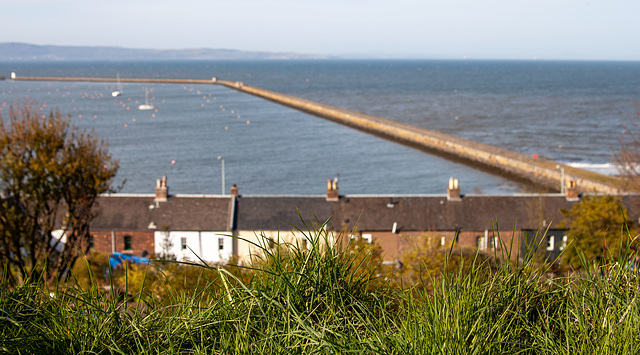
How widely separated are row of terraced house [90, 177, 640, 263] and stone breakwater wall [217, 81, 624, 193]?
437 centimetres

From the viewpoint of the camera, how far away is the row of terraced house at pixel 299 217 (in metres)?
32.4

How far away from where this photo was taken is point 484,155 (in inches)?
2594

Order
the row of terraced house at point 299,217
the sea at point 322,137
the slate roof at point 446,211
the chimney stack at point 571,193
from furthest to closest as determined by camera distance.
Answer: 1. the sea at point 322,137
2. the chimney stack at point 571,193
3. the slate roof at point 446,211
4. the row of terraced house at point 299,217

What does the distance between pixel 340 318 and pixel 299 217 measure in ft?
87.2

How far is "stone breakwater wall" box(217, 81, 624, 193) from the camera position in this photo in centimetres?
5112

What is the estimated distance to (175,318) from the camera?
527cm

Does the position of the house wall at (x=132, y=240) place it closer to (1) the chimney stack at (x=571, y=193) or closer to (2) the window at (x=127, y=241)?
(2) the window at (x=127, y=241)

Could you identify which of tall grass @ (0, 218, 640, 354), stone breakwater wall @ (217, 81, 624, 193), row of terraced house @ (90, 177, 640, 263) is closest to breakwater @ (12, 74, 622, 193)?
stone breakwater wall @ (217, 81, 624, 193)

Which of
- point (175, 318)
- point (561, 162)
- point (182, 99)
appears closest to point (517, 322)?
point (175, 318)

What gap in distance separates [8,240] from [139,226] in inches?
488

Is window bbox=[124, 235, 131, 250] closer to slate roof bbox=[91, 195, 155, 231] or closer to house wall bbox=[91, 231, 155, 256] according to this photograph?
house wall bbox=[91, 231, 155, 256]

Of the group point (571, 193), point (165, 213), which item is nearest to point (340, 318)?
point (165, 213)

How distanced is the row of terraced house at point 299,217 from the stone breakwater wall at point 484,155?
14.3 feet

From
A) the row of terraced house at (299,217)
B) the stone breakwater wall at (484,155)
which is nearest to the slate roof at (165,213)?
the row of terraced house at (299,217)
